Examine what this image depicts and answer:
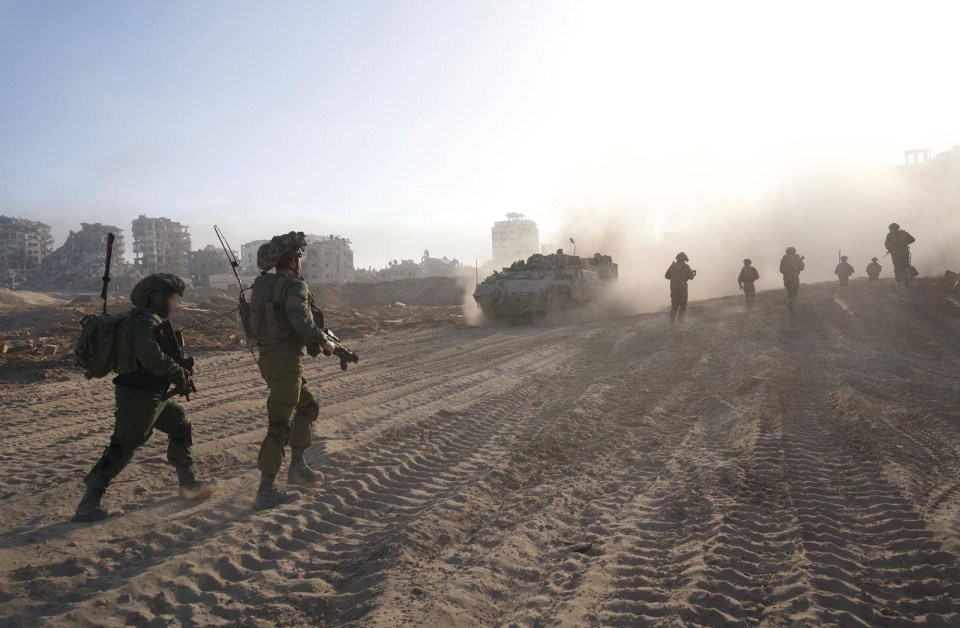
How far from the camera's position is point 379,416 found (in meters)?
6.55

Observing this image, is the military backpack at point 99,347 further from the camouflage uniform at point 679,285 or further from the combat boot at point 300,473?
the camouflage uniform at point 679,285

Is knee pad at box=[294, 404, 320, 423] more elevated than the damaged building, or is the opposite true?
the damaged building

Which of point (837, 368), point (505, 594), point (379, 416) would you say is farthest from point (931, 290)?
point (505, 594)

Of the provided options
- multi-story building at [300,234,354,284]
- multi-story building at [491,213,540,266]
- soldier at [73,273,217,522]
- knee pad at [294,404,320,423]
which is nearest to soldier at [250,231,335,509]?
knee pad at [294,404,320,423]

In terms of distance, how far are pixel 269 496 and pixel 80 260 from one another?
84.7 metres

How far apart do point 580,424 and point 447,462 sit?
171 centimetres

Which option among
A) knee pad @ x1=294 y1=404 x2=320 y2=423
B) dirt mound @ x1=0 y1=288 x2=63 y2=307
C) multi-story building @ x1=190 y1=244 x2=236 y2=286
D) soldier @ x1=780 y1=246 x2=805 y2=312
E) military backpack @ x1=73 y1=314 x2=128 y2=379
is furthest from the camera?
multi-story building @ x1=190 y1=244 x2=236 y2=286

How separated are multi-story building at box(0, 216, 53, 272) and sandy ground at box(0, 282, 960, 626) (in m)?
90.8

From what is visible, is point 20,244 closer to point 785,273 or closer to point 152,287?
point 785,273

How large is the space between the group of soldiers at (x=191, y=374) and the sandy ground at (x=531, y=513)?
0.24 metres

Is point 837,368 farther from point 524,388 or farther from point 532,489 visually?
point 532,489

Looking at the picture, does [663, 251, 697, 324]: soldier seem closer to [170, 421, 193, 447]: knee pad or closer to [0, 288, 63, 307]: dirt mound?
[170, 421, 193, 447]: knee pad

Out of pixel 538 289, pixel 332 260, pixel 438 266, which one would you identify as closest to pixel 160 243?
pixel 332 260

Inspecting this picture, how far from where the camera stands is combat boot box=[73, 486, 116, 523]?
12.3 feet
